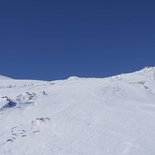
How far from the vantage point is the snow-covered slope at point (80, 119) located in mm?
29672

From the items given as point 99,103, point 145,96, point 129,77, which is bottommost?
point 99,103

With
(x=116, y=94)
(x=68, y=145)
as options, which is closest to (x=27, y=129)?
(x=68, y=145)

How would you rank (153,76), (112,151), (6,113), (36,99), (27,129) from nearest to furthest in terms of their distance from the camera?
(112,151)
(27,129)
(6,113)
(36,99)
(153,76)

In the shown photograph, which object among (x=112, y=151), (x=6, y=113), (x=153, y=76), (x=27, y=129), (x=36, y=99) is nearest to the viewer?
(x=112, y=151)

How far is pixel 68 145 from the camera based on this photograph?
2992 centimetres

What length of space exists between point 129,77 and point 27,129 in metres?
21.4

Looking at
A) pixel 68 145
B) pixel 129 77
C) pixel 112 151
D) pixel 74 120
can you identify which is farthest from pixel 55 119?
pixel 129 77

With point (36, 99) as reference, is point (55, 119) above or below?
below

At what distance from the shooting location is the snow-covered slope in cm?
2967

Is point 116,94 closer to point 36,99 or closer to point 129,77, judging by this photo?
point 36,99

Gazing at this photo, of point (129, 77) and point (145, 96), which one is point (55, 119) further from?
point (129, 77)

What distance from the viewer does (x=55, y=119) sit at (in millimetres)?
34094

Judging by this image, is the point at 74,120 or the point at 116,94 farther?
the point at 116,94

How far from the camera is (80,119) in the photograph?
112 feet
